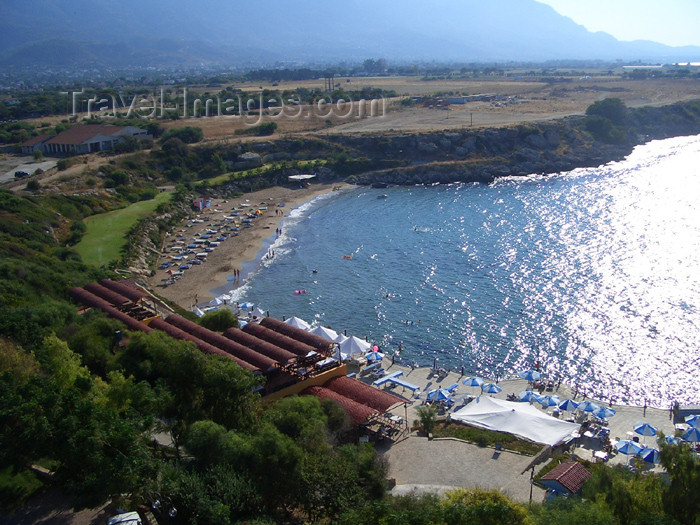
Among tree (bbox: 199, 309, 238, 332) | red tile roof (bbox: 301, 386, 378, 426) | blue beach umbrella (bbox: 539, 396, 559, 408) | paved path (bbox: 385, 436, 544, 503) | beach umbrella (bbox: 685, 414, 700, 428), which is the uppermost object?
tree (bbox: 199, 309, 238, 332)

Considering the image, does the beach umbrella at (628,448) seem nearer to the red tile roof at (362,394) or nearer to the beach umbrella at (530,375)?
the beach umbrella at (530,375)

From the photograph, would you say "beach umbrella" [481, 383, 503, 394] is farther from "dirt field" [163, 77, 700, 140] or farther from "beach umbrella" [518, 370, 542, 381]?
"dirt field" [163, 77, 700, 140]

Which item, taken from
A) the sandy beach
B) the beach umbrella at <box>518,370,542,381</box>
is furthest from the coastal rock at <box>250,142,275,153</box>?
the beach umbrella at <box>518,370,542,381</box>

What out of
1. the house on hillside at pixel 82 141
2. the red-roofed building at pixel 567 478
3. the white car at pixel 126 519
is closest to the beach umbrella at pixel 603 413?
the red-roofed building at pixel 567 478

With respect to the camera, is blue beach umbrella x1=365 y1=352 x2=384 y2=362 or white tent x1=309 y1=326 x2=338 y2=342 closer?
blue beach umbrella x1=365 y1=352 x2=384 y2=362

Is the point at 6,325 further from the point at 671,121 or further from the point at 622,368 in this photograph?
the point at 671,121
